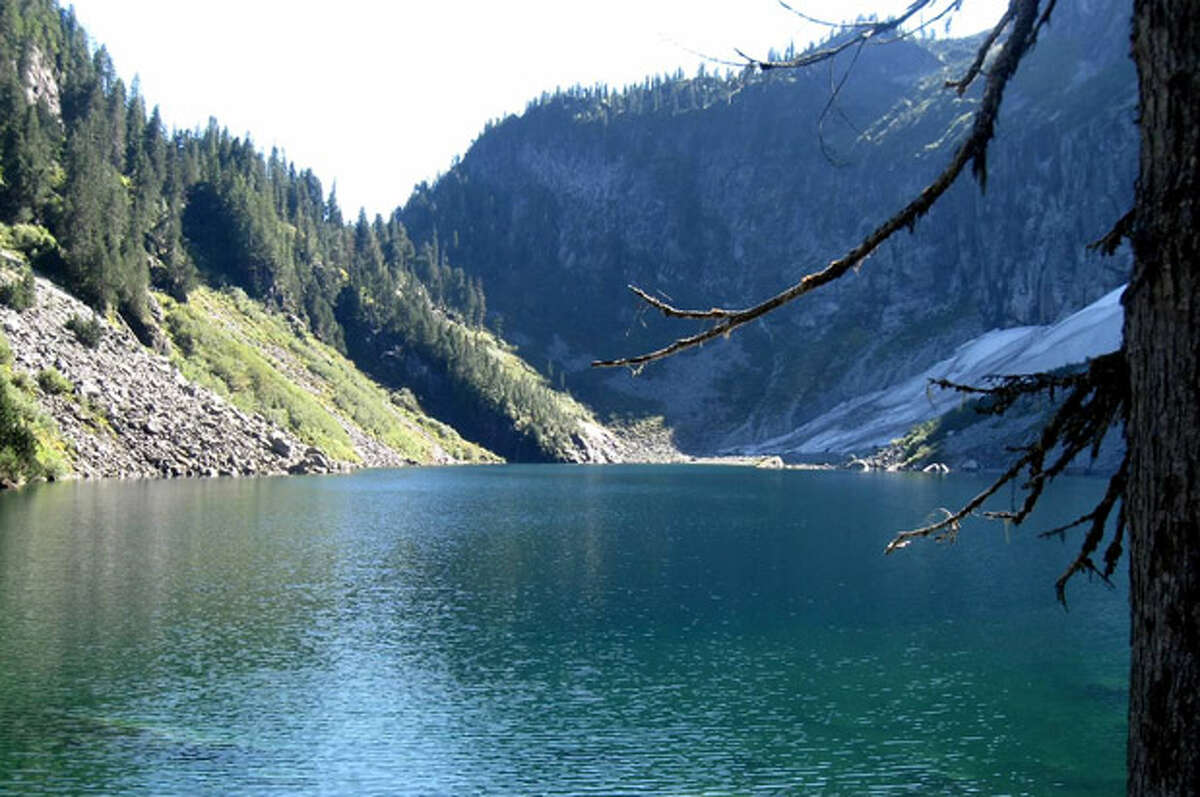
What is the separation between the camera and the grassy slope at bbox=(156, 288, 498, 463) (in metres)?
131

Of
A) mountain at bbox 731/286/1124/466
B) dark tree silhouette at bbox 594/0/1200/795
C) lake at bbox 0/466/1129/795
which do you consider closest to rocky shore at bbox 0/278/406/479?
lake at bbox 0/466/1129/795

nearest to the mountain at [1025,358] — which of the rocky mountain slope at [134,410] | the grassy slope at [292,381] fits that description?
the grassy slope at [292,381]

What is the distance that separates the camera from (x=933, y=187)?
19.9 ft

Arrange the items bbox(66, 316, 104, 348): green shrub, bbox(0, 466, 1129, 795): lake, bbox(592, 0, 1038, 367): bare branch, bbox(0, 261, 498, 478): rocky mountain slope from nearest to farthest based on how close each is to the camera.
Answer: bbox(592, 0, 1038, 367): bare branch < bbox(0, 466, 1129, 795): lake < bbox(0, 261, 498, 478): rocky mountain slope < bbox(66, 316, 104, 348): green shrub

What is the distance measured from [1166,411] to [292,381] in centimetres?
15595

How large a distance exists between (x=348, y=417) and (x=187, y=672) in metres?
130

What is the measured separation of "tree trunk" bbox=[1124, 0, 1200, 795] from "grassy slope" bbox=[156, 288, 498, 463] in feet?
418

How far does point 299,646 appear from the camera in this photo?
34406 mm

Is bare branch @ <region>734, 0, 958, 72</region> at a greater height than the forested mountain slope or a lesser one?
lesser

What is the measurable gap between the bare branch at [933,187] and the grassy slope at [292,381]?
125371mm

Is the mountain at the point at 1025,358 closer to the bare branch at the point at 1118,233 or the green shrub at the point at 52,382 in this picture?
the green shrub at the point at 52,382

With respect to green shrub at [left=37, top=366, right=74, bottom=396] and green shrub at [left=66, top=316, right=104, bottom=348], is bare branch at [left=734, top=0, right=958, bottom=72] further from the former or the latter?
green shrub at [left=66, top=316, right=104, bottom=348]

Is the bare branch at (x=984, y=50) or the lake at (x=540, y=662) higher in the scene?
the bare branch at (x=984, y=50)

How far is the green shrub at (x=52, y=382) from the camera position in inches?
3671
